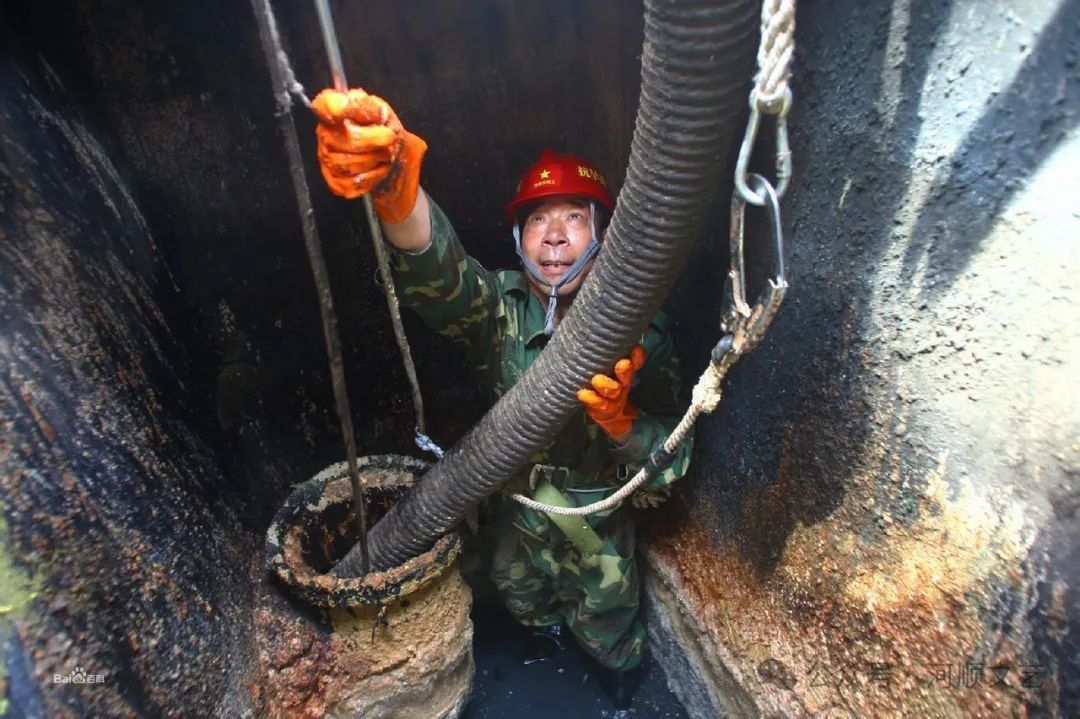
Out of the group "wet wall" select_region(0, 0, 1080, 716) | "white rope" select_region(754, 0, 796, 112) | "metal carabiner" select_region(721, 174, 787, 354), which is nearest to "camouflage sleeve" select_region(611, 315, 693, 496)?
"wet wall" select_region(0, 0, 1080, 716)

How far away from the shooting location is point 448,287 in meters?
1.67

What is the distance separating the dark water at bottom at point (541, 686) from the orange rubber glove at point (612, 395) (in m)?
1.45

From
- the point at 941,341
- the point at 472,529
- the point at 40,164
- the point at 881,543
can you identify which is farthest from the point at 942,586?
the point at 40,164

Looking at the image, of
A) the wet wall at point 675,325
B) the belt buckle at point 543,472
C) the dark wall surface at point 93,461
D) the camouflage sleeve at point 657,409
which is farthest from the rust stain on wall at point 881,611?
the dark wall surface at point 93,461

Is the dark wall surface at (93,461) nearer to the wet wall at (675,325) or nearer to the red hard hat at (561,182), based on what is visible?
the wet wall at (675,325)

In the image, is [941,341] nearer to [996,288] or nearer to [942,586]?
[996,288]

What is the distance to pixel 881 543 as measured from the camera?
1.29 meters

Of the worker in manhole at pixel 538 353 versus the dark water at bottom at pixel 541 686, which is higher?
the worker in manhole at pixel 538 353

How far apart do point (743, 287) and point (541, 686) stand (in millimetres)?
2208

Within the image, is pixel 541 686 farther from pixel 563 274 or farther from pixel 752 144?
pixel 752 144

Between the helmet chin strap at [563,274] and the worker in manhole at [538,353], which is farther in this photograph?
the helmet chin strap at [563,274]

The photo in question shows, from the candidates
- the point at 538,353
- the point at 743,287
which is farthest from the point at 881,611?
the point at 538,353

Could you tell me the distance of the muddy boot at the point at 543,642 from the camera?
282cm

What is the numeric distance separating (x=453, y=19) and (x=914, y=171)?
63.8 inches
